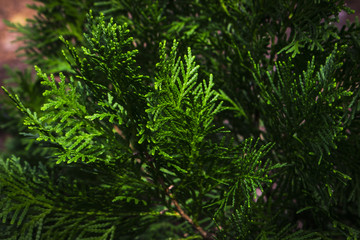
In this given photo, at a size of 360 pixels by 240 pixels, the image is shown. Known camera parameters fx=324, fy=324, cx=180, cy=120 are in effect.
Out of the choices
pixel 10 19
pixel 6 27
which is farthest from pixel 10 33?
pixel 10 19

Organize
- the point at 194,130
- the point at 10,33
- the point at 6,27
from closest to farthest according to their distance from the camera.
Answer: the point at 194,130, the point at 6,27, the point at 10,33

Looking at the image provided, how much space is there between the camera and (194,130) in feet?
2.96

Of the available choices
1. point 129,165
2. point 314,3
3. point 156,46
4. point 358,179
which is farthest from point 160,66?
point 358,179

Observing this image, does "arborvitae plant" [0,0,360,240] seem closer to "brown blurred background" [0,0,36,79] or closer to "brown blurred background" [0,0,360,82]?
"brown blurred background" [0,0,360,82]

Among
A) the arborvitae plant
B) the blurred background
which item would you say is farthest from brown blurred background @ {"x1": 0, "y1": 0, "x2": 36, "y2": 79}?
the arborvitae plant

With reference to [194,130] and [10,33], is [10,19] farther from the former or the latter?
[194,130]

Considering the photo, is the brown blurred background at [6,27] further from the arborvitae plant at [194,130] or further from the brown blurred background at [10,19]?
the arborvitae plant at [194,130]

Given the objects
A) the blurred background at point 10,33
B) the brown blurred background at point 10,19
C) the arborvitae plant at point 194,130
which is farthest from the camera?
the brown blurred background at point 10,19

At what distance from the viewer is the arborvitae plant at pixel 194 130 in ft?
2.86

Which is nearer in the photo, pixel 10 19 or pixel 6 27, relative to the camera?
pixel 6 27

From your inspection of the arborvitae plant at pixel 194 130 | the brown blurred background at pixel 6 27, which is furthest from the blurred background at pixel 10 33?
the arborvitae plant at pixel 194 130

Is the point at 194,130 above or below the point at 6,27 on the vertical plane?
below

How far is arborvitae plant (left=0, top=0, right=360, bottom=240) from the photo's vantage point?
2.86ft

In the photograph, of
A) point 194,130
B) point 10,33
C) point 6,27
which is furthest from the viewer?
point 10,33
